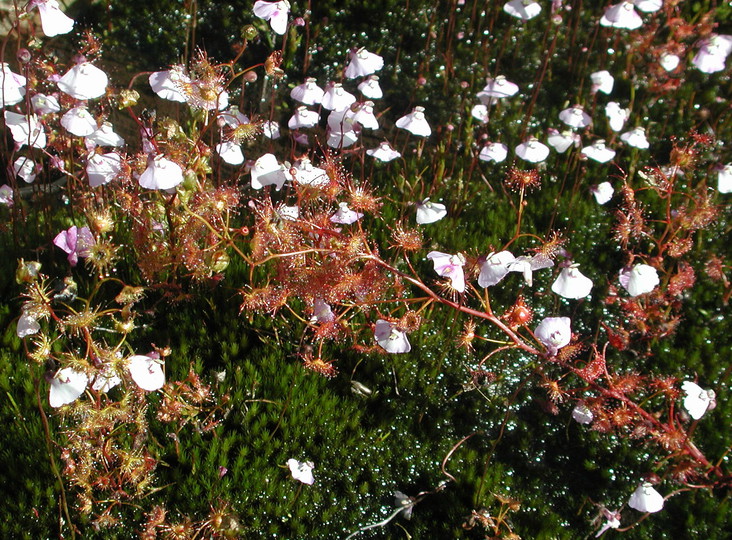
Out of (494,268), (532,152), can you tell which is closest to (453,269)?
(494,268)

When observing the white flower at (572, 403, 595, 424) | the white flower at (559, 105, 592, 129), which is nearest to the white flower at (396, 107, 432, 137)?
the white flower at (559, 105, 592, 129)

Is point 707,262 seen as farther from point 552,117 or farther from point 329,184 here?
point 329,184

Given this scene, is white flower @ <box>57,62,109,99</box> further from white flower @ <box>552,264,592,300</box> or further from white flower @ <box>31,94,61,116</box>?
white flower @ <box>552,264,592,300</box>

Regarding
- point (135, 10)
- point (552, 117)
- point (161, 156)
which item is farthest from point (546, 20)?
point (161, 156)

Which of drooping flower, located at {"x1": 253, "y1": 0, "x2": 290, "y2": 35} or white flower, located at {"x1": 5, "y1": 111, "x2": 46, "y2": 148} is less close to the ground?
drooping flower, located at {"x1": 253, "y1": 0, "x2": 290, "y2": 35}

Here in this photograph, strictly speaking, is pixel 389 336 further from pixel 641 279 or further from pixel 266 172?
pixel 641 279

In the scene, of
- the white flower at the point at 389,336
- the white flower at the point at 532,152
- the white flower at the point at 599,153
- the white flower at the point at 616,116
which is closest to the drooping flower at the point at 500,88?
the white flower at the point at 532,152
